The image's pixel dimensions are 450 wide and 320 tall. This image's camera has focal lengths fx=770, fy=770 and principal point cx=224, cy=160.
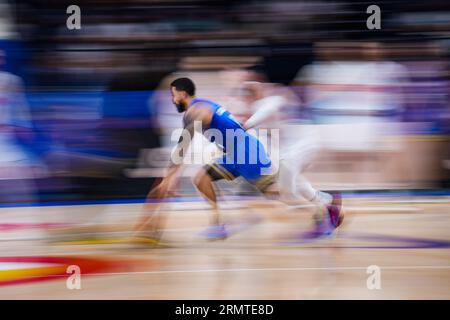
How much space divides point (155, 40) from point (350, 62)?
1.49 metres

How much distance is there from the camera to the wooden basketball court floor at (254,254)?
4.16m

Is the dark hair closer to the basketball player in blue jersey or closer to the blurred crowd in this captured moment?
the basketball player in blue jersey

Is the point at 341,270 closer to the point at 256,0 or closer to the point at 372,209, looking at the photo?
the point at 372,209

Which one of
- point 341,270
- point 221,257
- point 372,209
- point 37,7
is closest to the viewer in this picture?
point 341,270

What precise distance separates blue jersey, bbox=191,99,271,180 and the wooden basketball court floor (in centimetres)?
50

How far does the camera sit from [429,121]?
20.4 ft

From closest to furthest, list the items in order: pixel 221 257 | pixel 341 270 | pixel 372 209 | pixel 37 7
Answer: pixel 341 270 → pixel 221 257 → pixel 37 7 → pixel 372 209

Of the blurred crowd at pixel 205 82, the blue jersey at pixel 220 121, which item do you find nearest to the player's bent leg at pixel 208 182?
the blue jersey at pixel 220 121

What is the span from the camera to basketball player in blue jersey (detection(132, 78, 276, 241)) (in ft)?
16.3

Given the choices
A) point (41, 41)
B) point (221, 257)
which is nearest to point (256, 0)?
point (41, 41)

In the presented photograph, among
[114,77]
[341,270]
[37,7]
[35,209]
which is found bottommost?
[341,270]

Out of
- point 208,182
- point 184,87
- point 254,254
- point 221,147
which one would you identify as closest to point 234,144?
point 221,147

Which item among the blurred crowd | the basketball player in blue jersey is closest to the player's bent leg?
the basketball player in blue jersey

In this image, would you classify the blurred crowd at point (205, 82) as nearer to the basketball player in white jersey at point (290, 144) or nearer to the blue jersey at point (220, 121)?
the basketball player in white jersey at point (290, 144)
